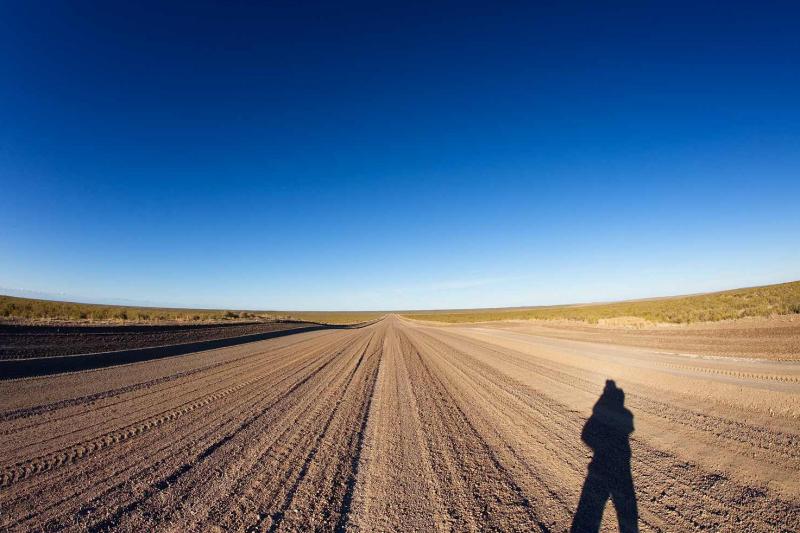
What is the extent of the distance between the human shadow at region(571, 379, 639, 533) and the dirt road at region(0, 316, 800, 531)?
3 centimetres

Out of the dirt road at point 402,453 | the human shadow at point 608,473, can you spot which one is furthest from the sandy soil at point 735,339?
the human shadow at point 608,473

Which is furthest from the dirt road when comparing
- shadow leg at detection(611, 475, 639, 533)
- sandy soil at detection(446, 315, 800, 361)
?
sandy soil at detection(446, 315, 800, 361)

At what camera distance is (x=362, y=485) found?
3695mm

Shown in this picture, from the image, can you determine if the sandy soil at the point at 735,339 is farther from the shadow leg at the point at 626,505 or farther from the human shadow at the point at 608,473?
the shadow leg at the point at 626,505

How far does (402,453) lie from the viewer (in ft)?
14.8

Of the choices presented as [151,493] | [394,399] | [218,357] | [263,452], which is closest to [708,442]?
[394,399]

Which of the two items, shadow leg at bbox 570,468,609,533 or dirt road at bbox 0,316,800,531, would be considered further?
dirt road at bbox 0,316,800,531

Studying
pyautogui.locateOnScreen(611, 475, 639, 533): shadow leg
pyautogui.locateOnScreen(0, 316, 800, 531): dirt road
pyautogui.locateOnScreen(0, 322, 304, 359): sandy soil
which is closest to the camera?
pyautogui.locateOnScreen(611, 475, 639, 533): shadow leg

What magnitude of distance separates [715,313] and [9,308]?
41673 mm

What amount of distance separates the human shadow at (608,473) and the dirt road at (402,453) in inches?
1.1

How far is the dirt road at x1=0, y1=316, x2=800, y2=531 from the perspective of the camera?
3158 mm

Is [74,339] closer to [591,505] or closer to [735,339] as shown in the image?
[591,505]

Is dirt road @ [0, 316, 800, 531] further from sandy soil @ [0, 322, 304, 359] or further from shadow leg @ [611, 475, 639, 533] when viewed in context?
sandy soil @ [0, 322, 304, 359]

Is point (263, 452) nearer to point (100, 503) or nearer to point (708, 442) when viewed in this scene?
point (100, 503)
